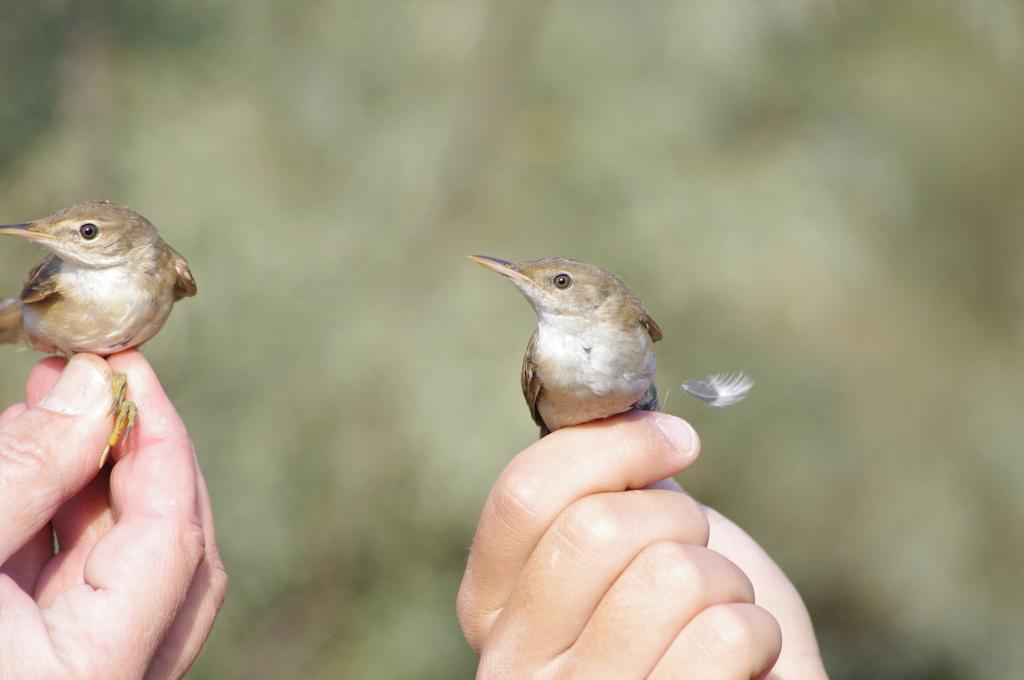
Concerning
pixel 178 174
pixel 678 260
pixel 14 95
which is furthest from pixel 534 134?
pixel 14 95

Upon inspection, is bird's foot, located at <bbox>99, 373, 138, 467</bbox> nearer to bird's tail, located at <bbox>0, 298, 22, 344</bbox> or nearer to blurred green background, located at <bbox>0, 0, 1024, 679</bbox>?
bird's tail, located at <bbox>0, 298, 22, 344</bbox>

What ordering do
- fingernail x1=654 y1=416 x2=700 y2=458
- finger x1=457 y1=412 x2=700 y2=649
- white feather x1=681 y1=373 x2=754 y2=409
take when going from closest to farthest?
1. finger x1=457 y1=412 x2=700 y2=649
2. fingernail x1=654 y1=416 x2=700 y2=458
3. white feather x1=681 y1=373 x2=754 y2=409

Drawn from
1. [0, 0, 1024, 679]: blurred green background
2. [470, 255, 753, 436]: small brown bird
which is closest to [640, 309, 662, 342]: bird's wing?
[470, 255, 753, 436]: small brown bird

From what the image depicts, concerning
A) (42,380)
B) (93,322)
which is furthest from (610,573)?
(42,380)

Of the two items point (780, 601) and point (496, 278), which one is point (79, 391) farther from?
point (496, 278)

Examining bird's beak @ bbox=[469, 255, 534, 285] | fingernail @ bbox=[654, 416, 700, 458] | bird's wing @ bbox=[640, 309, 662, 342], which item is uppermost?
bird's beak @ bbox=[469, 255, 534, 285]

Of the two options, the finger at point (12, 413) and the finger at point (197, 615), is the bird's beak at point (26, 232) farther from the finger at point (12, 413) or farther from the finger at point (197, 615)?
the finger at point (197, 615)
